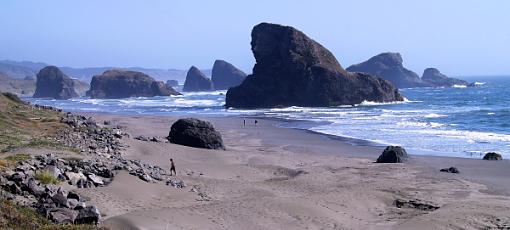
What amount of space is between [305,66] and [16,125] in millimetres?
71875

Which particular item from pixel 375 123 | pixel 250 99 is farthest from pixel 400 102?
pixel 375 123

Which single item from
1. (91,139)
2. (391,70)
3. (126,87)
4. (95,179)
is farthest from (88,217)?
(391,70)

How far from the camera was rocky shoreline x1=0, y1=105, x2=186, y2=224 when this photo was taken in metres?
13.9

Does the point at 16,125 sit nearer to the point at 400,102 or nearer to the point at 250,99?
the point at 250,99

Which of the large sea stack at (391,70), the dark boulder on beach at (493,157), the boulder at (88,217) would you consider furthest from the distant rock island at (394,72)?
the boulder at (88,217)

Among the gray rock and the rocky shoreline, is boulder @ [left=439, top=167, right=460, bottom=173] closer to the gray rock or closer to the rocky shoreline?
the rocky shoreline

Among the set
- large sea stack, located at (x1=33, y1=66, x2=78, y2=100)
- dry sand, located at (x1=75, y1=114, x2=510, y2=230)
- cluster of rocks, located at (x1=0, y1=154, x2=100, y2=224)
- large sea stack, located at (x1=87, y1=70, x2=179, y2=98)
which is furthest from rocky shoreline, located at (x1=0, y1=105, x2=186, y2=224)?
large sea stack, located at (x1=33, y1=66, x2=78, y2=100)

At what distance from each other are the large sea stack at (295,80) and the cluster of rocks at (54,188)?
78027 millimetres

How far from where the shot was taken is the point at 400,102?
101625 millimetres

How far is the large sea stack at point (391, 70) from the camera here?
193875 mm

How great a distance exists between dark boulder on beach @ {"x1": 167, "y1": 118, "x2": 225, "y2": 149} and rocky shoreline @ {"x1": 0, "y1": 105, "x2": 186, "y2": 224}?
20.3 ft

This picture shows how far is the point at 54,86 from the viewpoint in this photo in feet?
587

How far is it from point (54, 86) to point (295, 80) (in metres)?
104

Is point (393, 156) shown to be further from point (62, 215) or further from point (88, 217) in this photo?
point (62, 215)
